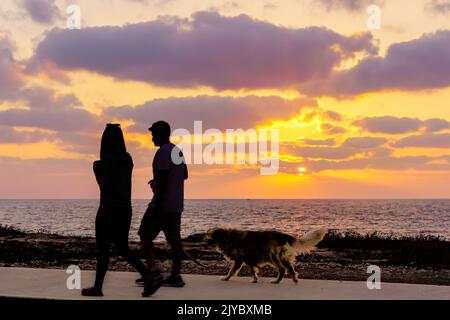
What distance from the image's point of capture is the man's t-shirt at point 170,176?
29.0 feet

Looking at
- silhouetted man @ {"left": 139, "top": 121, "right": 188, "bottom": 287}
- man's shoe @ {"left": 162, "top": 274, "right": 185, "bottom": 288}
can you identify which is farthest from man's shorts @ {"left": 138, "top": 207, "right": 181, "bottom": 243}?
man's shoe @ {"left": 162, "top": 274, "right": 185, "bottom": 288}

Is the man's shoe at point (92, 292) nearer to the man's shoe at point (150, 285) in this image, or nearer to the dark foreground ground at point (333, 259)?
the man's shoe at point (150, 285)

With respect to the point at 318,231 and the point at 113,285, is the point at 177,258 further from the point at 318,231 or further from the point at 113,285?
the point at 318,231

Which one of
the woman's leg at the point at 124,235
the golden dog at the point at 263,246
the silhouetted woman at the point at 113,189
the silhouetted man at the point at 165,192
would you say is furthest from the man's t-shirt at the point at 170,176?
the golden dog at the point at 263,246

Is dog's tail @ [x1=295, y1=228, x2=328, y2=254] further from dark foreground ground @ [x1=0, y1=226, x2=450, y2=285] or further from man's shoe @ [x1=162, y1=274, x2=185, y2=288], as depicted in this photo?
dark foreground ground @ [x1=0, y1=226, x2=450, y2=285]

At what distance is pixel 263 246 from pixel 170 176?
1923mm

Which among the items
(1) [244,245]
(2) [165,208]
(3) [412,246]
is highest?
(2) [165,208]

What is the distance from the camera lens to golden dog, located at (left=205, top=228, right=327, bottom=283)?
9.65 m

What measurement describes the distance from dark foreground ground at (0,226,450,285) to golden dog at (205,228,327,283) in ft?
7.47

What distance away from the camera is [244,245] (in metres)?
9.83

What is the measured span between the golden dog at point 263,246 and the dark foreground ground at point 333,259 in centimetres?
228
